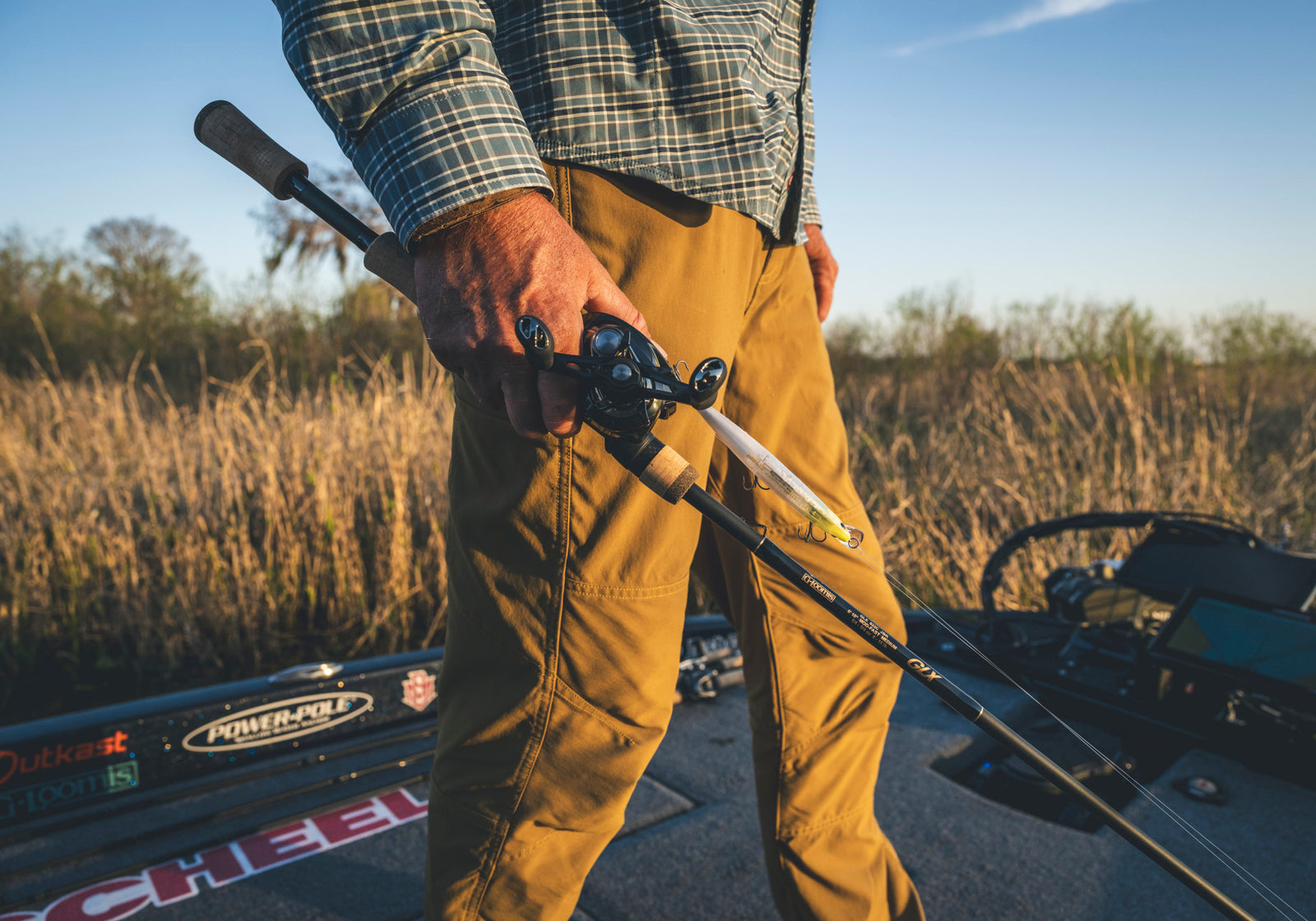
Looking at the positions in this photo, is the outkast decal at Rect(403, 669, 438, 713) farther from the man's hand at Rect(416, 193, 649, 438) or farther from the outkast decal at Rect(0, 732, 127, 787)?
the man's hand at Rect(416, 193, 649, 438)

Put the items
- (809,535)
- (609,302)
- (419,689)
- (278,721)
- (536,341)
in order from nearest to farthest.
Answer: (536,341)
(609,302)
(809,535)
(278,721)
(419,689)

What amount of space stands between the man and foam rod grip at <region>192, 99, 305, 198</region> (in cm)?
19

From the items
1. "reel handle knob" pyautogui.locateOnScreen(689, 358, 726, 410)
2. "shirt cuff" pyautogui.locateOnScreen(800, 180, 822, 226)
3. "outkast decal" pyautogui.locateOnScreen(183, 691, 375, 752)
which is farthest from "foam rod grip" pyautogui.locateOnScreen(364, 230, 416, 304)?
"outkast decal" pyautogui.locateOnScreen(183, 691, 375, 752)

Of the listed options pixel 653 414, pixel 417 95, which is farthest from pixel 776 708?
pixel 417 95

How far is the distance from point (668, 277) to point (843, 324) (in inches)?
493

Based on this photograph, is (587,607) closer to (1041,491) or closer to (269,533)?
(269,533)

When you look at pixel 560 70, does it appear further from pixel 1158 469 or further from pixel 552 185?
pixel 1158 469

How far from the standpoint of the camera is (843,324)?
13.1 metres

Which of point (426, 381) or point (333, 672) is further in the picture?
point (426, 381)

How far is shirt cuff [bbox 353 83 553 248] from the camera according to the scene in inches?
36.0

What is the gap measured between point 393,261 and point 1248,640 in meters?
2.08

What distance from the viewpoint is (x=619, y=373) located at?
0.88 meters

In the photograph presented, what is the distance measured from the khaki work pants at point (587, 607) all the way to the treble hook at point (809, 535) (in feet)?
0.05

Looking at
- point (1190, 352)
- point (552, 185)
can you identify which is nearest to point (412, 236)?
point (552, 185)
